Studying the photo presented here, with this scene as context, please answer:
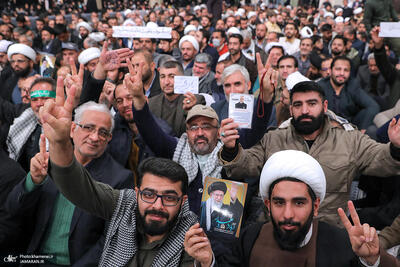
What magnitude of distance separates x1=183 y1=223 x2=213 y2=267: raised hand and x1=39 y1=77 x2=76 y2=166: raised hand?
0.70m

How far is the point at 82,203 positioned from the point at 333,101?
3392 mm

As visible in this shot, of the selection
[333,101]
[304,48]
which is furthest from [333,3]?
[333,101]

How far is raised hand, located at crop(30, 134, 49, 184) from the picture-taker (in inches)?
92.4

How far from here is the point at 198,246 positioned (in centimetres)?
181

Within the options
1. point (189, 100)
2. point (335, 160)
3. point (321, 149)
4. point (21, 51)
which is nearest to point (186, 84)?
point (189, 100)

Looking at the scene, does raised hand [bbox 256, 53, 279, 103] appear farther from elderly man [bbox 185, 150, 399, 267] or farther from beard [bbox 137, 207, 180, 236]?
beard [bbox 137, 207, 180, 236]

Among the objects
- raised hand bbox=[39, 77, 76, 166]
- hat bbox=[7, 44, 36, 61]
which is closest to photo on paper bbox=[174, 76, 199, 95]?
raised hand bbox=[39, 77, 76, 166]

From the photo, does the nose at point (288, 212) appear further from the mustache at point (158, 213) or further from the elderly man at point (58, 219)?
the elderly man at point (58, 219)

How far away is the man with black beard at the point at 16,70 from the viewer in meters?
5.51

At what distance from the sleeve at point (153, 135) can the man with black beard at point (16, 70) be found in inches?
116

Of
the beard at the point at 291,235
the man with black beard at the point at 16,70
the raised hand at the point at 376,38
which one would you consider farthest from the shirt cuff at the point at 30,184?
the raised hand at the point at 376,38

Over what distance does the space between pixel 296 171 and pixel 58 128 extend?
3.82ft

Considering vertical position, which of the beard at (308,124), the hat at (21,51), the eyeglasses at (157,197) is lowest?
the eyeglasses at (157,197)

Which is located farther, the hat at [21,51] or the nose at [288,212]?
the hat at [21,51]
